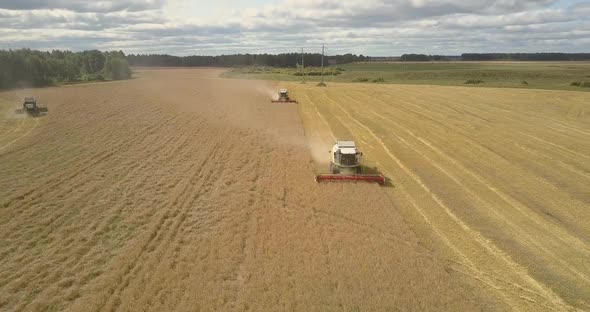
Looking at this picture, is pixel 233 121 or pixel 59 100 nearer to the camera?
pixel 233 121

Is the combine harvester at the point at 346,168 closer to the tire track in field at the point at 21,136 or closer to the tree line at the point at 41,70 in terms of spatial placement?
the tire track in field at the point at 21,136

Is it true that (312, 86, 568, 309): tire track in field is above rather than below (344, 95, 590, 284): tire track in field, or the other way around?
below

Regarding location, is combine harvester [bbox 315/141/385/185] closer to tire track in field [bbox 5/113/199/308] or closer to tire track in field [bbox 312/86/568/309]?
tire track in field [bbox 312/86/568/309]

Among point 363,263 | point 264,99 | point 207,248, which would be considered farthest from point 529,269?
point 264,99

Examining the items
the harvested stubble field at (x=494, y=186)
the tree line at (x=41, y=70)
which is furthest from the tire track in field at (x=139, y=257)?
the tree line at (x=41, y=70)

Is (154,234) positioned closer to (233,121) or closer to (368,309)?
(368,309)

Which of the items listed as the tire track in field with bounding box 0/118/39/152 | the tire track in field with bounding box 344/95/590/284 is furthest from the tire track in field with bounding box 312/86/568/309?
the tire track in field with bounding box 0/118/39/152
